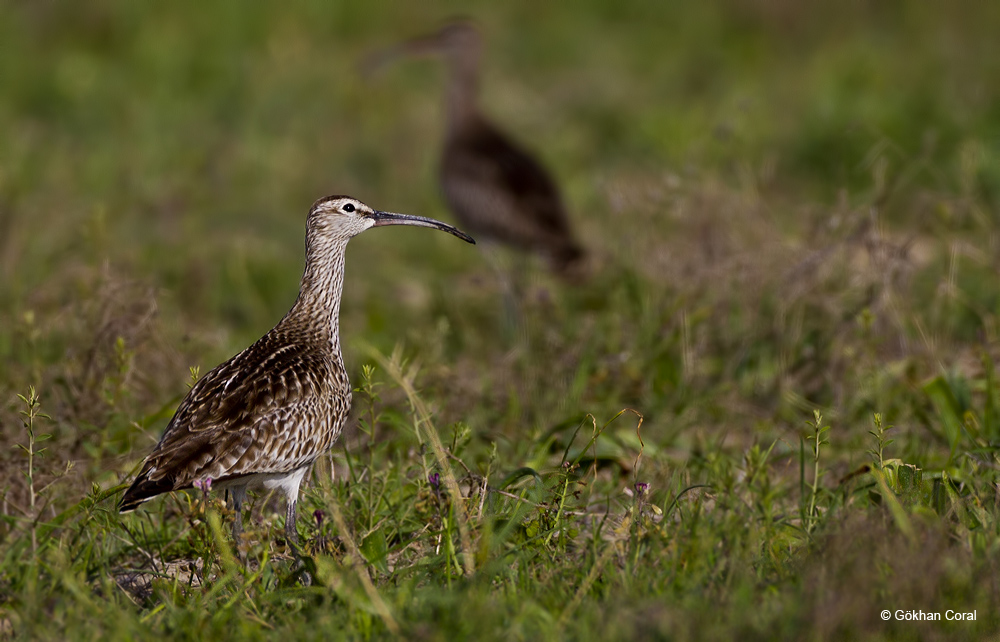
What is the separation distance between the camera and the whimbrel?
32.1ft

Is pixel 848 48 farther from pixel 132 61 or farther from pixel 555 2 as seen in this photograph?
pixel 132 61

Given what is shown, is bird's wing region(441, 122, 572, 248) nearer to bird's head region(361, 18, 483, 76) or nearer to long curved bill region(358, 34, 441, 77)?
bird's head region(361, 18, 483, 76)

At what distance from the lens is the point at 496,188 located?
10.3 m

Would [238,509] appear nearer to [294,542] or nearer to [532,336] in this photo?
[294,542]

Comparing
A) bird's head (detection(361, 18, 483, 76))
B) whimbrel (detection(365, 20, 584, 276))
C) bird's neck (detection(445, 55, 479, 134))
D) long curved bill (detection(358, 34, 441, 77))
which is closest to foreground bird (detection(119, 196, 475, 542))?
whimbrel (detection(365, 20, 584, 276))

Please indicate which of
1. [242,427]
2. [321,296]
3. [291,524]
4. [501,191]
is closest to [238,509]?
[291,524]

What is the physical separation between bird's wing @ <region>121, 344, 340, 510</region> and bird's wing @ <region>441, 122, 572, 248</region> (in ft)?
15.9

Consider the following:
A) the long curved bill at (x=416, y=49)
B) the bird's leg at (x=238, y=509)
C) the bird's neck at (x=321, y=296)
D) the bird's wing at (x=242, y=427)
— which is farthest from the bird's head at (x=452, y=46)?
the bird's leg at (x=238, y=509)

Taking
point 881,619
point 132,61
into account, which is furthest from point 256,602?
point 132,61

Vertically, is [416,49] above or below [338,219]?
above

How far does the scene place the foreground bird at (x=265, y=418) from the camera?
4.57 metres

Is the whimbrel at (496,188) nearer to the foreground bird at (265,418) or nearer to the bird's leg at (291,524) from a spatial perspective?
the foreground bird at (265,418)

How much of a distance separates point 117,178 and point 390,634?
317 inches

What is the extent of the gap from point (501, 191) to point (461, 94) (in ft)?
4.85
